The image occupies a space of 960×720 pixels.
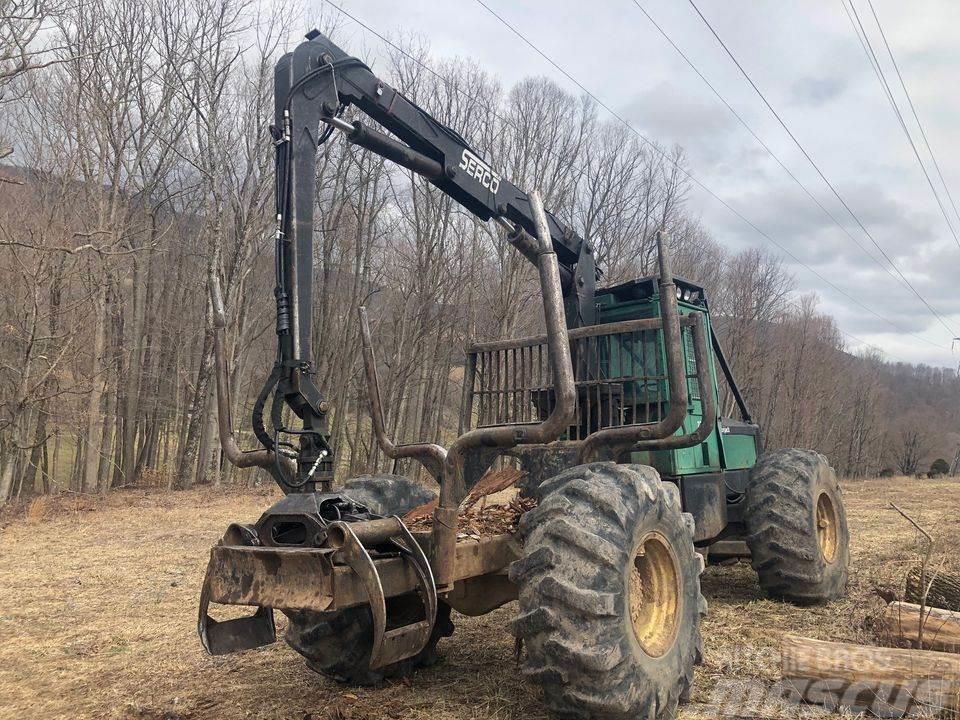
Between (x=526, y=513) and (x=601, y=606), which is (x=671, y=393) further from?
(x=601, y=606)

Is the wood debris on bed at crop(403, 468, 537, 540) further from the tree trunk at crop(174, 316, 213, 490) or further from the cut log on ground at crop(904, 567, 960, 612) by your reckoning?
the tree trunk at crop(174, 316, 213, 490)

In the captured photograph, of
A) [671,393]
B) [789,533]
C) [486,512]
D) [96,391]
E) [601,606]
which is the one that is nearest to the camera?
[601,606]

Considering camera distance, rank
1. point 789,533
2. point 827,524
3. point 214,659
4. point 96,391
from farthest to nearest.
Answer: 1. point 96,391
2. point 827,524
3. point 789,533
4. point 214,659

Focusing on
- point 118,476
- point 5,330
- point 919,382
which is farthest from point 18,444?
Answer: point 919,382

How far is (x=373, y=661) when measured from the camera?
132 inches

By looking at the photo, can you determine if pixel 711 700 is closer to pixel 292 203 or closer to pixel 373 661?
pixel 373 661

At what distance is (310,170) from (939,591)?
520 centimetres

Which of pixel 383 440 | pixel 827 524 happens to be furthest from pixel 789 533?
pixel 383 440

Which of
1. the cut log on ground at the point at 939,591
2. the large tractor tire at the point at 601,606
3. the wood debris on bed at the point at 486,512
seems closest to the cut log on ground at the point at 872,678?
the large tractor tire at the point at 601,606

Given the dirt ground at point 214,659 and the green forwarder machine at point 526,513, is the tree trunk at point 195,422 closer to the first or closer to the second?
the dirt ground at point 214,659

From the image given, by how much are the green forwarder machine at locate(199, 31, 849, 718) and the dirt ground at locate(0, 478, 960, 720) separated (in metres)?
0.30

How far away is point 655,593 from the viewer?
163 inches

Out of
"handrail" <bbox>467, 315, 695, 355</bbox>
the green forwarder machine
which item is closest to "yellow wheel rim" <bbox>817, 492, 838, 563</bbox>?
the green forwarder machine

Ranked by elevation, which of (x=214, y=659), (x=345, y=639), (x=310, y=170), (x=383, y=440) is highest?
(x=310, y=170)
